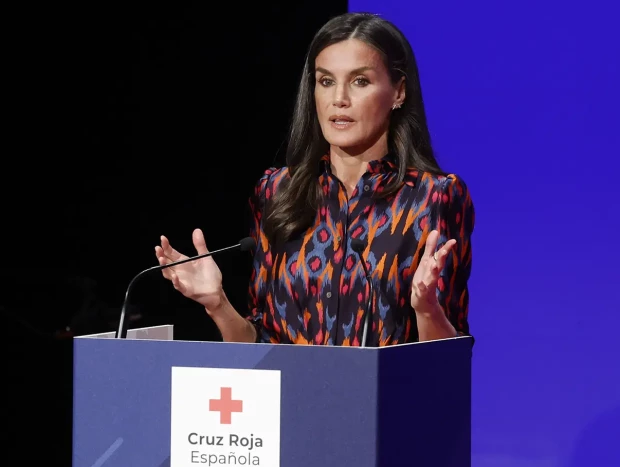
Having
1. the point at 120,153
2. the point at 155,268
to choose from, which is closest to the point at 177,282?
the point at 155,268

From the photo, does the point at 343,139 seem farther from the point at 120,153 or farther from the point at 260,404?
the point at 120,153

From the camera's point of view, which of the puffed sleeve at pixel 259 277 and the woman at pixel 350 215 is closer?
the woman at pixel 350 215

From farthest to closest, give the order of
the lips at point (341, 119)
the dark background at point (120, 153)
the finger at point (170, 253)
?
the dark background at point (120, 153)
the lips at point (341, 119)
the finger at point (170, 253)

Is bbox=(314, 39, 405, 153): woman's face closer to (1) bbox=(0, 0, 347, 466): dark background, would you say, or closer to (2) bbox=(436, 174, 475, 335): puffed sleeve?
(2) bbox=(436, 174, 475, 335): puffed sleeve

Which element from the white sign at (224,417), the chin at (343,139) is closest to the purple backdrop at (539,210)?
the chin at (343,139)

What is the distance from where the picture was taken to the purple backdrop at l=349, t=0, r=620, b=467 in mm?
3211

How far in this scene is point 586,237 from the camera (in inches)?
128

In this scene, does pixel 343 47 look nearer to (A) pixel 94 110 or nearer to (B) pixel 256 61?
(B) pixel 256 61

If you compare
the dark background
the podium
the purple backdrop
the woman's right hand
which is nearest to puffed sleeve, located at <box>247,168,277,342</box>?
the woman's right hand

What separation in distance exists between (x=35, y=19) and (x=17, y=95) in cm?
31

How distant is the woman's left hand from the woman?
23cm

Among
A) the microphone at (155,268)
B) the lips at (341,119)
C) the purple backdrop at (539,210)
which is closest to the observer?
the microphone at (155,268)

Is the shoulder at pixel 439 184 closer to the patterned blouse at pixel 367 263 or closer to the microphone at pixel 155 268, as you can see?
the patterned blouse at pixel 367 263

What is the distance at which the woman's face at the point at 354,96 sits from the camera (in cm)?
238
